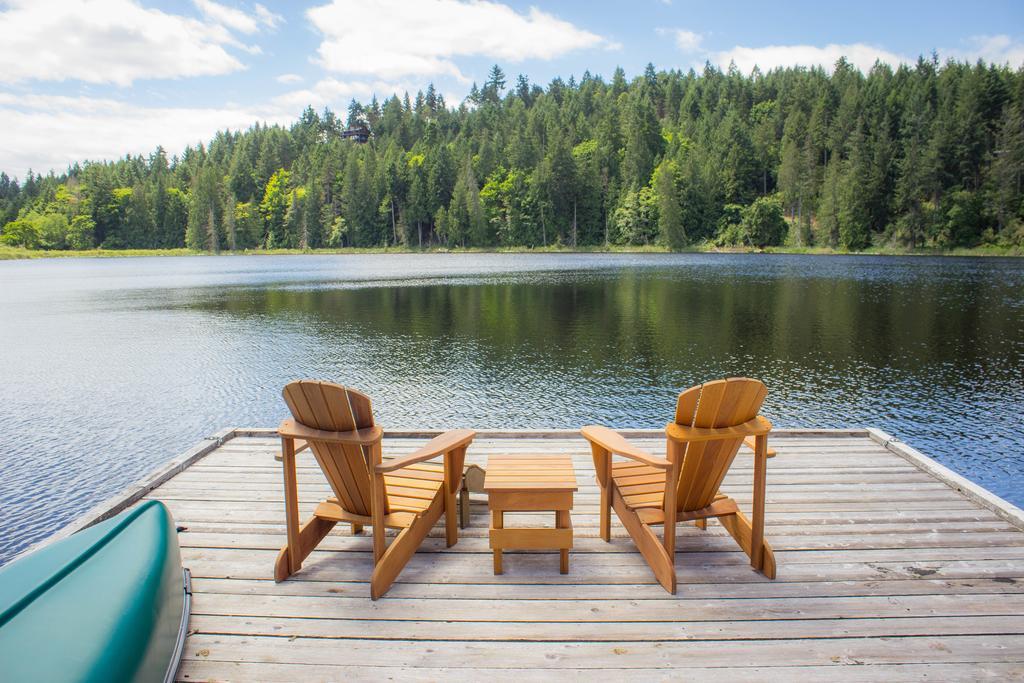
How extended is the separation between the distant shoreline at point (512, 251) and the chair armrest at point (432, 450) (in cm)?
7365

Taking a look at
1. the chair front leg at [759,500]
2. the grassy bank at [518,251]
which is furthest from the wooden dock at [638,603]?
A: the grassy bank at [518,251]

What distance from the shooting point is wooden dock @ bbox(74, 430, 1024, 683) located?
9.02ft

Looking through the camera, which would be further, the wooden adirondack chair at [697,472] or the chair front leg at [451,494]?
the chair front leg at [451,494]

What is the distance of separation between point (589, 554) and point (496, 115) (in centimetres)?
12639

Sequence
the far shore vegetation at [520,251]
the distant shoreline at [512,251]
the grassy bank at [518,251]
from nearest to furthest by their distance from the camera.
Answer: the grassy bank at [518,251]
the distant shoreline at [512,251]
the far shore vegetation at [520,251]

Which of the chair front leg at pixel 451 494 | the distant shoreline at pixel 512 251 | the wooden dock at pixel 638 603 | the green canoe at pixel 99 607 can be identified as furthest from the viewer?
the distant shoreline at pixel 512 251

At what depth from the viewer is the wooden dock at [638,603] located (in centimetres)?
275

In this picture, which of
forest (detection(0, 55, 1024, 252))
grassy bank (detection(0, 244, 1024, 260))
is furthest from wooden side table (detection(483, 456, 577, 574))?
forest (detection(0, 55, 1024, 252))

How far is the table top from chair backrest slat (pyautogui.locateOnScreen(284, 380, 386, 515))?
0.77 m

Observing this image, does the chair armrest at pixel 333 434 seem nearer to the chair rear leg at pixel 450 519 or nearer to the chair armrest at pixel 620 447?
the chair rear leg at pixel 450 519

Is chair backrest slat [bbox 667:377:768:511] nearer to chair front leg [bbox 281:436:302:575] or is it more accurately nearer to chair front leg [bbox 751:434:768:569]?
chair front leg [bbox 751:434:768:569]

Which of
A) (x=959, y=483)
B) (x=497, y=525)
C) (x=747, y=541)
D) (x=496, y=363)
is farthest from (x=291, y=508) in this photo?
(x=496, y=363)

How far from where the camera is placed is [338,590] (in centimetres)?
340

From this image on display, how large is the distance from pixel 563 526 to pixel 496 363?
→ 48.6 ft
